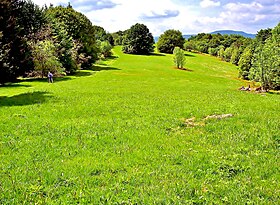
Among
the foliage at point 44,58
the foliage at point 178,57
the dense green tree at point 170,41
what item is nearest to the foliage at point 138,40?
the dense green tree at point 170,41

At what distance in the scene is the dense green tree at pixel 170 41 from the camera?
150000 mm

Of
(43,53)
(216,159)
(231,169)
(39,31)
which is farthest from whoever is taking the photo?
(39,31)

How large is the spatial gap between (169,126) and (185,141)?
2.62 meters

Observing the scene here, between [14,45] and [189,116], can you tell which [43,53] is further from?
[189,116]

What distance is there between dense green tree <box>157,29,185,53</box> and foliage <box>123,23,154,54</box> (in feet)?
47.5

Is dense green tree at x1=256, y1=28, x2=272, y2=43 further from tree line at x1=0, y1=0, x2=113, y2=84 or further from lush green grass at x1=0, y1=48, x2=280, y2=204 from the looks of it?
lush green grass at x1=0, y1=48, x2=280, y2=204

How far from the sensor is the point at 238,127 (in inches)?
557

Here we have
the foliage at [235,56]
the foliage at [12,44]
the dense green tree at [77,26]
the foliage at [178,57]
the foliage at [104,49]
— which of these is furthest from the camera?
the foliage at [235,56]

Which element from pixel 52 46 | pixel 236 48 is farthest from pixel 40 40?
pixel 236 48

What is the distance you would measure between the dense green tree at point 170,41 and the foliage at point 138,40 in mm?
14477

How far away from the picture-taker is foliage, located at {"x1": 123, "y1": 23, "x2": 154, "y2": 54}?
430 feet

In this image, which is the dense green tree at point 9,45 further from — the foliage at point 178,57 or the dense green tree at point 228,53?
the dense green tree at point 228,53

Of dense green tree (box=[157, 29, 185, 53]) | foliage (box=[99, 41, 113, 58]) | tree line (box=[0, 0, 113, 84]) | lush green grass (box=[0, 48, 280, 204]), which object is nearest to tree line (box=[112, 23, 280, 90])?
dense green tree (box=[157, 29, 185, 53])

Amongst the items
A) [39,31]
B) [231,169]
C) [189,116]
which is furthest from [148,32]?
[231,169]
